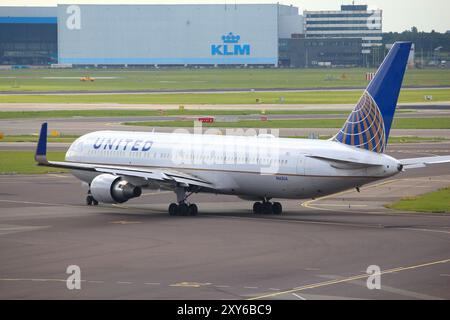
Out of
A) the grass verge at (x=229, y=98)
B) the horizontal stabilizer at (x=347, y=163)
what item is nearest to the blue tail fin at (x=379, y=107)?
the horizontal stabilizer at (x=347, y=163)

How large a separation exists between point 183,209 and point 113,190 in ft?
12.4

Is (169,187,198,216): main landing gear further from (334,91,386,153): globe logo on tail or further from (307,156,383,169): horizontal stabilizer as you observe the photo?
Result: (334,91,386,153): globe logo on tail

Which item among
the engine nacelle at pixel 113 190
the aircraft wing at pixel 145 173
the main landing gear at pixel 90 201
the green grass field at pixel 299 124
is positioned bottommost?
the main landing gear at pixel 90 201

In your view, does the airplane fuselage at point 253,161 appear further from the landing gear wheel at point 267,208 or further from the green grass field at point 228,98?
the green grass field at point 228,98

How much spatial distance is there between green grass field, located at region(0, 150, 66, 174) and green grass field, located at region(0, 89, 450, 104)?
5668cm

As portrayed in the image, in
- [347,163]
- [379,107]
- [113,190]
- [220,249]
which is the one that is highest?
[379,107]

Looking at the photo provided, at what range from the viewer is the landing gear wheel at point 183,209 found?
57.0 meters

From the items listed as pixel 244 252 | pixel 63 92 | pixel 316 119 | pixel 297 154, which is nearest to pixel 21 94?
pixel 63 92

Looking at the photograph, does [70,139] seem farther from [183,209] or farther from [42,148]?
[42,148]

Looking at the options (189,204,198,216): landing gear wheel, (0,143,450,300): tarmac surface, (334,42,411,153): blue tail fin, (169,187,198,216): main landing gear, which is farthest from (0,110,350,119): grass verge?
(334,42,411,153): blue tail fin

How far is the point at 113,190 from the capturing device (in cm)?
5634

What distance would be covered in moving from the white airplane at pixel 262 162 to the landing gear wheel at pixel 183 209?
5 centimetres

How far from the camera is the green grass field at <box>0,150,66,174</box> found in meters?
79.1

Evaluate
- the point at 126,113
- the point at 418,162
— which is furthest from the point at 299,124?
the point at 418,162
